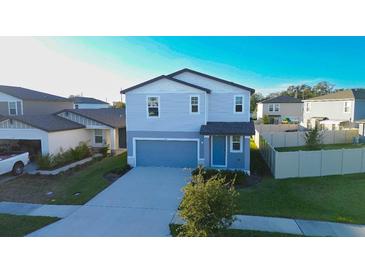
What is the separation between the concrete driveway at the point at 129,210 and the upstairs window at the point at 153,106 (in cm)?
416

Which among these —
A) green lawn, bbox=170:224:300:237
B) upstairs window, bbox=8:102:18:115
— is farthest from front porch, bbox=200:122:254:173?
upstairs window, bbox=8:102:18:115

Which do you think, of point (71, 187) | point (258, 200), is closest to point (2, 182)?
point (71, 187)

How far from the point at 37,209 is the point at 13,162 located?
6815mm

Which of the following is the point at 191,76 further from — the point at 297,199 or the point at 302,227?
the point at 302,227

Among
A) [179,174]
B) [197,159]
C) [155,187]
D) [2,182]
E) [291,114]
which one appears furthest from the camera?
[291,114]

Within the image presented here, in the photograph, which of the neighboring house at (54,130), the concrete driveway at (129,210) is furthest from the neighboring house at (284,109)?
the concrete driveway at (129,210)

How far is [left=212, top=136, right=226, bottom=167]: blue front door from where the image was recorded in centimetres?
1570

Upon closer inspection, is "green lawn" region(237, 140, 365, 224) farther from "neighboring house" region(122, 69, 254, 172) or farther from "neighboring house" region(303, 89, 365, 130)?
"neighboring house" region(303, 89, 365, 130)

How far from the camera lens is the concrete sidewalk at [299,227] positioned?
7855mm

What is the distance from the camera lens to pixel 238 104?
16.2 m

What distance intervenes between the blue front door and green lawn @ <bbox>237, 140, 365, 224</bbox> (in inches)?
113
